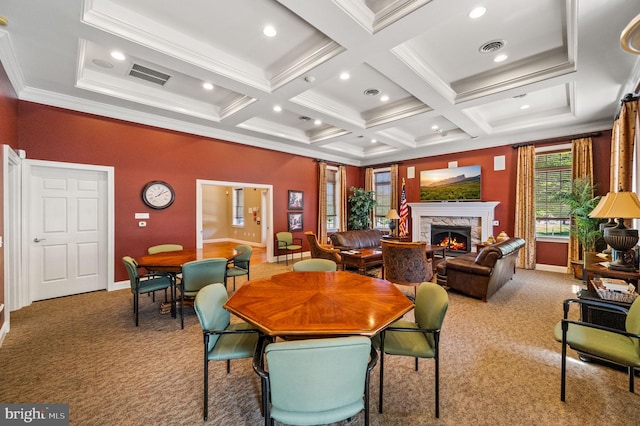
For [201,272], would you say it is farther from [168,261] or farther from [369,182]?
[369,182]

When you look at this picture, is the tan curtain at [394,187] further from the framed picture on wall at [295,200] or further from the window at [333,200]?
the framed picture on wall at [295,200]

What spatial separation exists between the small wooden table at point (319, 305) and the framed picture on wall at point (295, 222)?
4.95 meters

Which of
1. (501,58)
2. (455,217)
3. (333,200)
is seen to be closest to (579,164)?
(455,217)

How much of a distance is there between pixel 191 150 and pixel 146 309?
323 cm

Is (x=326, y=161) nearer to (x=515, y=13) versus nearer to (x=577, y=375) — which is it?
(x=515, y=13)

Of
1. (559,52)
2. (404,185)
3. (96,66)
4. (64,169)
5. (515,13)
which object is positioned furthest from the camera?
(404,185)

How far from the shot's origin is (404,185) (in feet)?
26.9

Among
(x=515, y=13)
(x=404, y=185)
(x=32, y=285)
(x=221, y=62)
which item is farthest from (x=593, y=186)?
(x=32, y=285)

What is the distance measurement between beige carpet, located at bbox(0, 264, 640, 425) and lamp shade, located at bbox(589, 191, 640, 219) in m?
1.42

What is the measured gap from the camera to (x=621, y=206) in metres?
2.50

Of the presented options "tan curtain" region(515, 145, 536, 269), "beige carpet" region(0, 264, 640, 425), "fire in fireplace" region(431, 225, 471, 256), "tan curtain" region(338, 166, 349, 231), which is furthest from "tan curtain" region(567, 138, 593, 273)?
"tan curtain" region(338, 166, 349, 231)

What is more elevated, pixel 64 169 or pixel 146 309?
pixel 64 169

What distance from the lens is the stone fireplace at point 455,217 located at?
667cm
